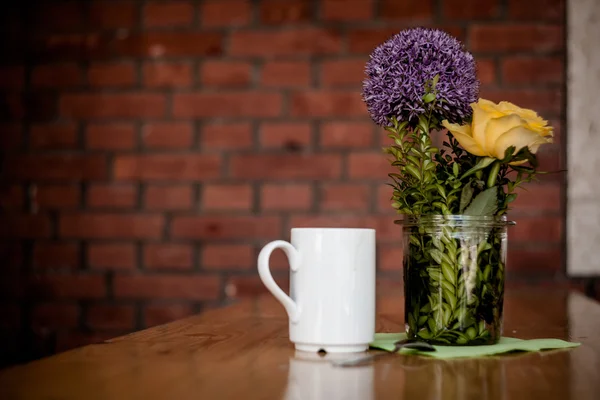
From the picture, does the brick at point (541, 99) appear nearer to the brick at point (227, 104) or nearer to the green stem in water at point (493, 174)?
the brick at point (227, 104)

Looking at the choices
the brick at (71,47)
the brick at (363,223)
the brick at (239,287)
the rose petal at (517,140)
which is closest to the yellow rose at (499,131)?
the rose petal at (517,140)

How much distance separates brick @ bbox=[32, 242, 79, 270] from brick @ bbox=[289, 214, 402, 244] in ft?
2.05

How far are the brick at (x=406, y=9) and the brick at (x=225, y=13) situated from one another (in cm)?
38

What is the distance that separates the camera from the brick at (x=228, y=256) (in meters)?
2.11

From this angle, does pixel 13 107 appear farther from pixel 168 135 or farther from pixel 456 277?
pixel 456 277

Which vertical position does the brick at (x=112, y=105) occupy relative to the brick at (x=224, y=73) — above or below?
below

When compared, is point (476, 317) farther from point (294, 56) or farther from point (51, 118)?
point (51, 118)

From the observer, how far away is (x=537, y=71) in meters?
2.05

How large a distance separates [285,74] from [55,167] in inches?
27.6

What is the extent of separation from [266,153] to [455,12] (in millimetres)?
638

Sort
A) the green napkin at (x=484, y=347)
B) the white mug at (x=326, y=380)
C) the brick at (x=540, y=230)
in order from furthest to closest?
1. the brick at (x=540, y=230)
2. the green napkin at (x=484, y=347)
3. the white mug at (x=326, y=380)

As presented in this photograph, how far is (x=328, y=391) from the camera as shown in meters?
0.57

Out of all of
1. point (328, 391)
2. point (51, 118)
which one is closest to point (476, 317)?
point (328, 391)

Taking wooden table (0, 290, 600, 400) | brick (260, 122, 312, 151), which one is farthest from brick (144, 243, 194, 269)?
wooden table (0, 290, 600, 400)
